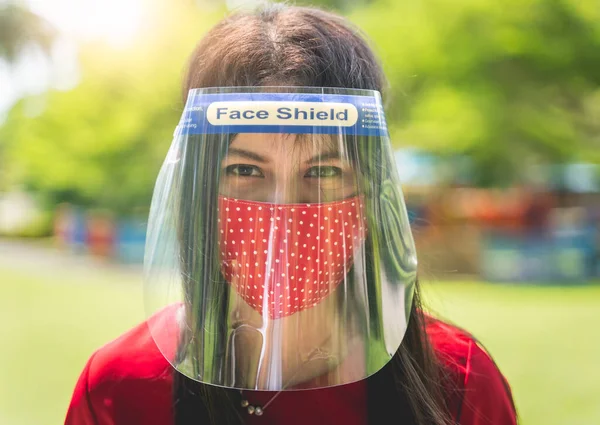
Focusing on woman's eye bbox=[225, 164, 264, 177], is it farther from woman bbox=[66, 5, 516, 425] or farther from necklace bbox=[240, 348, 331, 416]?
necklace bbox=[240, 348, 331, 416]

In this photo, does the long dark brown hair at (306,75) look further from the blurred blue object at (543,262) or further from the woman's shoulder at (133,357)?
the blurred blue object at (543,262)

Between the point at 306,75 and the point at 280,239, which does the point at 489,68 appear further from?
the point at 280,239

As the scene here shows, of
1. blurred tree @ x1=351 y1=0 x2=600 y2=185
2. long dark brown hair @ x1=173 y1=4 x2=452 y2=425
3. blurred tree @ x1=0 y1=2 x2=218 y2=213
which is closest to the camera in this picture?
long dark brown hair @ x1=173 y1=4 x2=452 y2=425

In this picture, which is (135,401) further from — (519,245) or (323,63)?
(519,245)

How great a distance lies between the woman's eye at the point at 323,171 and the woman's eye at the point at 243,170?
0.36 ft

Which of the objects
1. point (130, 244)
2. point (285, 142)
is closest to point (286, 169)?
point (285, 142)

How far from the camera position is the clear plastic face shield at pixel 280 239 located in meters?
1.52

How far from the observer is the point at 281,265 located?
5.07 ft

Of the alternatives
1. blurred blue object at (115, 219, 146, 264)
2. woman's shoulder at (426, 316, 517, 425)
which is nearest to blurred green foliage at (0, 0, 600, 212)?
blurred blue object at (115, 219, 146, 264)

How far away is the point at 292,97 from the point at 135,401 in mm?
813

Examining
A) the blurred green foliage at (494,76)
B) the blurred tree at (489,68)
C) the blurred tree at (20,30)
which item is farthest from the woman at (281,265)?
the blurred tree at (20,30)

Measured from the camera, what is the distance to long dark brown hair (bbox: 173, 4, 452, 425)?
5.26 ft

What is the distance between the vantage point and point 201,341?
1594 mm

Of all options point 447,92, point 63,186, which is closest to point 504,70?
point 447,92
